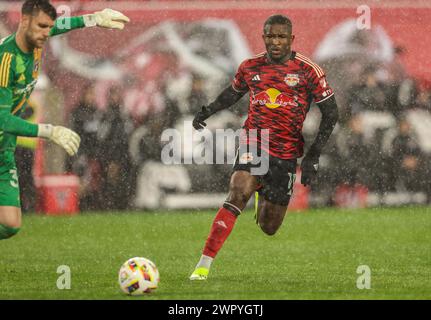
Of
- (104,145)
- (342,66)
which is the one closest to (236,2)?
(342,66)

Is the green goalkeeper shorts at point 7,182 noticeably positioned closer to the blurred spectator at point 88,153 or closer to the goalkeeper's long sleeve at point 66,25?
the goalkeeper's long sleeve at point 66,25

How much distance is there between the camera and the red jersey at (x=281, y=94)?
11.1 meters

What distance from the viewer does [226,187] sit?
66.4 feet

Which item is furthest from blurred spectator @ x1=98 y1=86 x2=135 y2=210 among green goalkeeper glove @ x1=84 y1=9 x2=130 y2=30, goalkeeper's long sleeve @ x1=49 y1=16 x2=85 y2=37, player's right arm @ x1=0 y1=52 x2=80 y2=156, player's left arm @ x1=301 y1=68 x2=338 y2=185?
player's right arm @ x1=0 y1=52 x2=80 y2=156

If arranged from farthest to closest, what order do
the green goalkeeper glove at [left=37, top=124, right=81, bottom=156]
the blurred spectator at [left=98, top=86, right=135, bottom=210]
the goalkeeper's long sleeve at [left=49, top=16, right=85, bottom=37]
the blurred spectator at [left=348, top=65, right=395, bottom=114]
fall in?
the blurred spectator at [left=348, top=65, right=395, bottom=114] → the blurred spectator at [left=98, top=86, right=135, bottom=210] → the goalkeeper's long sleeve at [left=49, top=16, right=85, bottom=37] → the green goalkeeper glove at [left=37, top=124, right=81, bottom=156]

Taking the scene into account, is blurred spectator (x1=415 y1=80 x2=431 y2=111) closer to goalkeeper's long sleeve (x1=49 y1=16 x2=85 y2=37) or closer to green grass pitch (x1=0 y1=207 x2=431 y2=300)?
green grass pitch (x1=0 y1=207 x2=431 y2=300)

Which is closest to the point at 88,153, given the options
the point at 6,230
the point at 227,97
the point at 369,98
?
the point at 369,98

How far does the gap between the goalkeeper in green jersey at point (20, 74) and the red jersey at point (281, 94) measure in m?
1.67

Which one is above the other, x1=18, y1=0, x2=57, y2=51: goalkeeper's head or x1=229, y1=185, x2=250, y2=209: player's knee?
x1=18, y1=0, x2=57, y2=51: goalkeeper's head

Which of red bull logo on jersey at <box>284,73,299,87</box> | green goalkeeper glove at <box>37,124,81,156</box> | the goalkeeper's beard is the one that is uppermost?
the goalkeeper's beard

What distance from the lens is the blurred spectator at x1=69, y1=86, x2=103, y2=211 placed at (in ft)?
65.1

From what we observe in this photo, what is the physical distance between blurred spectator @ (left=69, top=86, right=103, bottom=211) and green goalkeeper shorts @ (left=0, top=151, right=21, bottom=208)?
9606mm

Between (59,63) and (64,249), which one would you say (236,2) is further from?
(64,249)

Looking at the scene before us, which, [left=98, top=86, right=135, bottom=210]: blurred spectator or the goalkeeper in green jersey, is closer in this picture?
the goalkeeper in green jersey
